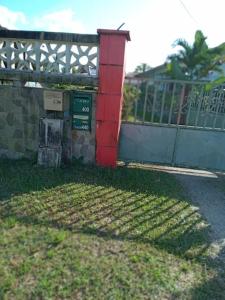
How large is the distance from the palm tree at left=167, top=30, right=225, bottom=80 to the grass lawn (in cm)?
1342

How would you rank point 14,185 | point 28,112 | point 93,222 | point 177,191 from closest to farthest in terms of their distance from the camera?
point 93,222
point 14,185
point 177,191
point 28,112

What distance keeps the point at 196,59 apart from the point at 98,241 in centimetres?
1577

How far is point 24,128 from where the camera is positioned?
18.1 feet

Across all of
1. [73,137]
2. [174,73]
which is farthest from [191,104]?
[174,73]

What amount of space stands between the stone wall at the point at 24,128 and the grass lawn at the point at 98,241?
72 cm

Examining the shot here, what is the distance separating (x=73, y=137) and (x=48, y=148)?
1.82ft

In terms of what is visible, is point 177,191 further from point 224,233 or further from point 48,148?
point 48,148

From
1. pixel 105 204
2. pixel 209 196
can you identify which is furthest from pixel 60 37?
pixel 209 196

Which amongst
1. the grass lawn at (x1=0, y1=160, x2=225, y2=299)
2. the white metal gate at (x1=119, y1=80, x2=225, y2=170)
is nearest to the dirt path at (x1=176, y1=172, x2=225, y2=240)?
the grass lawn at (x1=0, y1=160, x2=225, y2=299)

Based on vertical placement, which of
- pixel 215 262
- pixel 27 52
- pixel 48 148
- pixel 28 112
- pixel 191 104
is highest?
pixel 27 52

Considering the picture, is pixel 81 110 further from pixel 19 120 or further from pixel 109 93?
pixel 19 120

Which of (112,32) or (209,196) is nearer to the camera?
(112,32)

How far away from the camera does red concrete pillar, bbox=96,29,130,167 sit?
4.88 m

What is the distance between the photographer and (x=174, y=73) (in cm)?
1652
